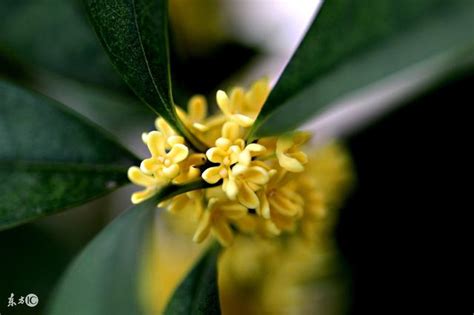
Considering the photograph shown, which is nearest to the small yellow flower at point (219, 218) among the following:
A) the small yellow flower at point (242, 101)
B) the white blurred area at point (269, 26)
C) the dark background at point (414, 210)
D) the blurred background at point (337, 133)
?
the small yellow flower at point (242, 101)

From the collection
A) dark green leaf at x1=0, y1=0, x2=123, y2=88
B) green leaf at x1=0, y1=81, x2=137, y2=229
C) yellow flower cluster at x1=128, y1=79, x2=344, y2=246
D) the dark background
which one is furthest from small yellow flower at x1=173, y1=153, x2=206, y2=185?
the dark background

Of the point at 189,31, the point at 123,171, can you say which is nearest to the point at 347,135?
the point at 189,31

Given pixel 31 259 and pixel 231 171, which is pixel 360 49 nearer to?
pixel 231 171

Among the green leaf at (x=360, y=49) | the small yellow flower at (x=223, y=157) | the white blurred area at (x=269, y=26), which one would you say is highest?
the white blurred area at (x=269, y=26)

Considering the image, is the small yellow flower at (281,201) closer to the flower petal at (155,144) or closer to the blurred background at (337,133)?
the flower petal at (155,144)

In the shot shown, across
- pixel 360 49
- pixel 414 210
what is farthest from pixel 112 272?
pixel 414 210

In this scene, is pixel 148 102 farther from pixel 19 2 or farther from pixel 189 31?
pixel 189 31
